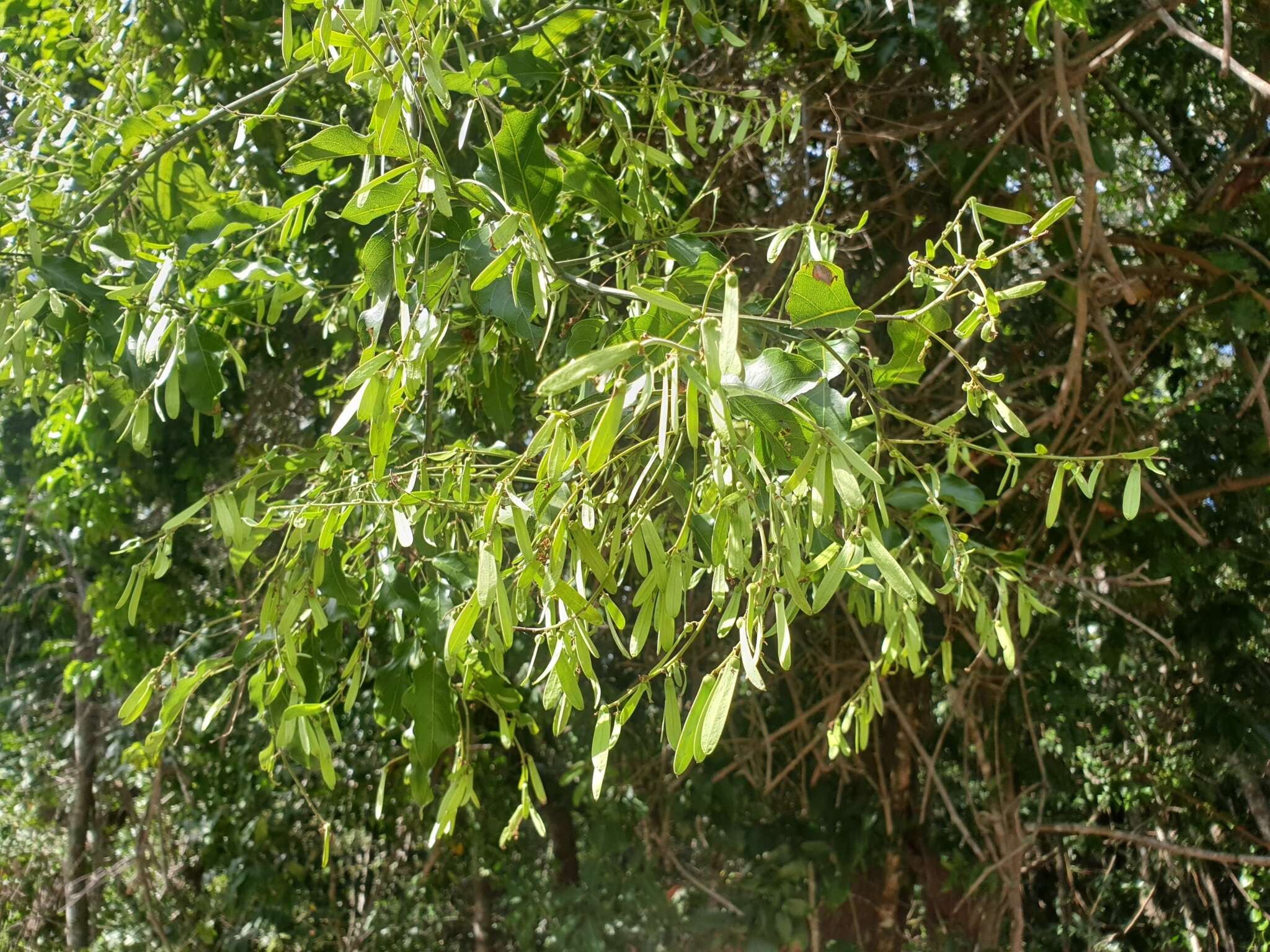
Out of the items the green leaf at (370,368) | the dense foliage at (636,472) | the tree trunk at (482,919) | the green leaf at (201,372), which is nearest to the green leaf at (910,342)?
the dense foliage at (636,472)

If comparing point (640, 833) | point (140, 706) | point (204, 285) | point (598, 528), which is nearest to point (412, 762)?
point (140, 706)

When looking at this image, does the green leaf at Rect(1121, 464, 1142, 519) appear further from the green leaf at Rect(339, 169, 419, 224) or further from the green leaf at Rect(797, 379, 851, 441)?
the green leaf at Rect(339, 169, 419, 224)

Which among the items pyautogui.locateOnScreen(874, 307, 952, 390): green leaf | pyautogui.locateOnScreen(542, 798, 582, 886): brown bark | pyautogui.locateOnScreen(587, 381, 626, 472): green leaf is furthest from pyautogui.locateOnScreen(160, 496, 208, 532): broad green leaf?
pyautogui.locateOnScreen(542, 798, 582, 886): brown bark

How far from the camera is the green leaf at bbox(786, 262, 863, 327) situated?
80 cm

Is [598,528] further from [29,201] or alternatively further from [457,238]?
[29,201]

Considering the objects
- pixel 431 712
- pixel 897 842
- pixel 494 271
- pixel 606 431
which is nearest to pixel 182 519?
pixel 431 712

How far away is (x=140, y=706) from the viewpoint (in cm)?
106

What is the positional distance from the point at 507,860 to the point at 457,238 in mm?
2122

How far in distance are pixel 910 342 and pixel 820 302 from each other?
0.09m

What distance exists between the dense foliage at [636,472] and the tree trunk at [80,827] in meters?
0.02

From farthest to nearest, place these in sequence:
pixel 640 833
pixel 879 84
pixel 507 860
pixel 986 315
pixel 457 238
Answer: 1. pixel 507 860
2. pixel 640 833
3. pixel 879 84
4. pixel 457 238
5. pixel 986 315

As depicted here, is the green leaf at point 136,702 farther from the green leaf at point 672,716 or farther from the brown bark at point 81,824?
the brown bark at point 81,824

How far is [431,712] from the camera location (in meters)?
1.14

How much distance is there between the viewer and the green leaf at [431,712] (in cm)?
113
